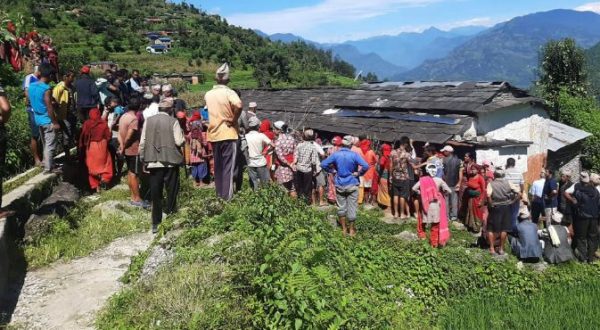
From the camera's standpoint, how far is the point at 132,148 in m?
7.50

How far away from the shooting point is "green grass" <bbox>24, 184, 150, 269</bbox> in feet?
18.8

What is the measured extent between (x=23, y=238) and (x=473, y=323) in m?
5.58

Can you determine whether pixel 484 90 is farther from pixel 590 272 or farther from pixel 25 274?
pixel 25 274

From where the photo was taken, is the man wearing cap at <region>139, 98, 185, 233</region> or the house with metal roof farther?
the house with metal roof

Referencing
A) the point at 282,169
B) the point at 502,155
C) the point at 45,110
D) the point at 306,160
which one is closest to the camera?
the point at 45,110

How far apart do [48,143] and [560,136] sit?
18156mm

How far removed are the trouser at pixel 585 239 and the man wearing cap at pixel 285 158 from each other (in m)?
4.90

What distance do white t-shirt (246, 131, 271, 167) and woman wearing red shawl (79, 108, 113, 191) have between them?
2.43 m

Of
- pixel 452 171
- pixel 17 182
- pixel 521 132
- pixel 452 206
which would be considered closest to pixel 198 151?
pixel 17 182

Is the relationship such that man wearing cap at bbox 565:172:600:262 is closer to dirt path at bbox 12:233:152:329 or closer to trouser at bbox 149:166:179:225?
trouser at bbox 149:166:179:225

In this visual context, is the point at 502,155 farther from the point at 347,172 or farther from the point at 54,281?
the point at 54,281

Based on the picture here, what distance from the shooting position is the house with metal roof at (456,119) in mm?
12570

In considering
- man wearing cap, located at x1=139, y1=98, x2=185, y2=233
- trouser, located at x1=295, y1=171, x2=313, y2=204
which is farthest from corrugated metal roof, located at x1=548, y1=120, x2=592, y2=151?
man wearing cap, located at x1=139, y1=98, x2=185, y2=233

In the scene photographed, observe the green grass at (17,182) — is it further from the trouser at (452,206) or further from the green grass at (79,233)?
the trouser at (452,206)
